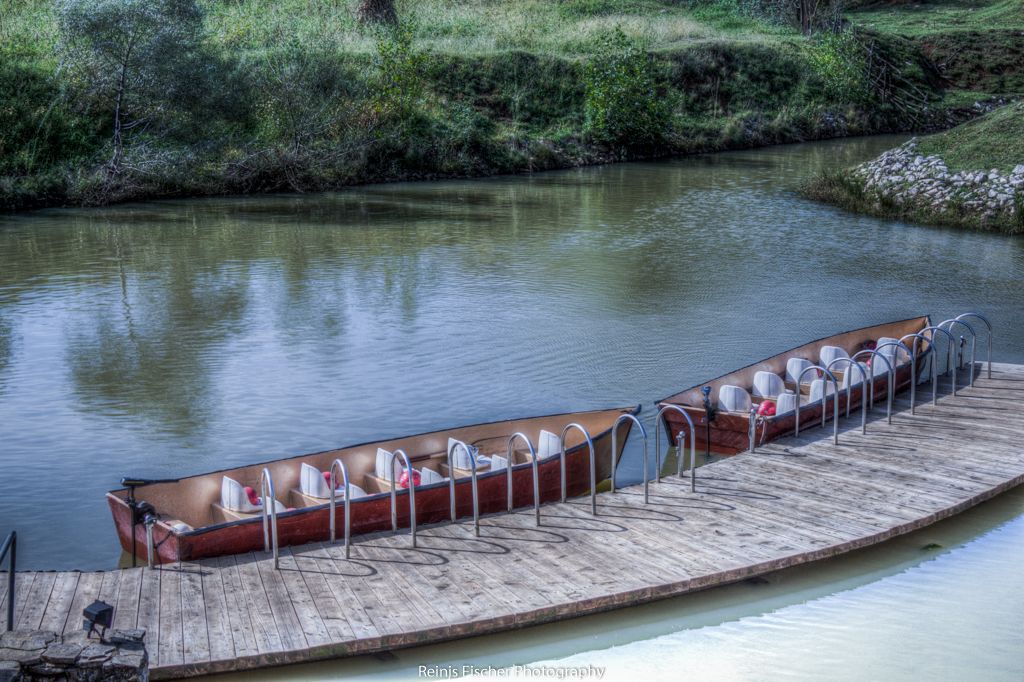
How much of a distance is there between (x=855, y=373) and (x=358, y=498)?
303 inches

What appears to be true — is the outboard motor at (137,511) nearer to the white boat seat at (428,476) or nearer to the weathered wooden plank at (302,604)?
the weathered wooden plank at (302,604)

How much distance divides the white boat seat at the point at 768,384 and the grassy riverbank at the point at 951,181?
18.1 meters

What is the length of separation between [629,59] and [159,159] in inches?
797

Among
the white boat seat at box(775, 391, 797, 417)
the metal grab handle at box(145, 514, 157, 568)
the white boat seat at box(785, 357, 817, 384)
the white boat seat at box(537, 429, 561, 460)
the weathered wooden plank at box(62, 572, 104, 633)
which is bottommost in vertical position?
the weathered wooden plank at box(62, 572, 104, 633)

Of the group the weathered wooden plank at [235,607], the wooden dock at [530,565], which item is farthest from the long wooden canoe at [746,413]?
the weathered wooden plank at [235,607]

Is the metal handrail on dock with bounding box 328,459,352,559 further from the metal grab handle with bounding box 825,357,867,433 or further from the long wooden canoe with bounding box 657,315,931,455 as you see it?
the metal grab handle with bounding box 825,357,867,433

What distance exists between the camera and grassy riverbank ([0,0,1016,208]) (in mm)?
36031

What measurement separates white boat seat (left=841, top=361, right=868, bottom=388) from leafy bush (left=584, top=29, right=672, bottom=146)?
31.9 meters

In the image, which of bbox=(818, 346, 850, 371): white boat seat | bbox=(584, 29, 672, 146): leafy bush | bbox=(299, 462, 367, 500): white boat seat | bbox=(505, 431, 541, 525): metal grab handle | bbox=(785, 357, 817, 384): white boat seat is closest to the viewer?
bbox=(505, 431, 541, 525): metal grab handle

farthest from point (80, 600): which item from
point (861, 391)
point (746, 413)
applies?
point (861, 391)

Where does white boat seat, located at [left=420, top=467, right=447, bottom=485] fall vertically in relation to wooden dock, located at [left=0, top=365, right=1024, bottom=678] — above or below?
above

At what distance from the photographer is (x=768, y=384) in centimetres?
1471

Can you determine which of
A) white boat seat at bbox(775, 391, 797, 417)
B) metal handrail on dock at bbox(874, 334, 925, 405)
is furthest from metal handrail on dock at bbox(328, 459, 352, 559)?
metal handrail on dock at bbox(874, 334, 925, 405)

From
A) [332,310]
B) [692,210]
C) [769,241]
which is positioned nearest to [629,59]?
[692,210]
